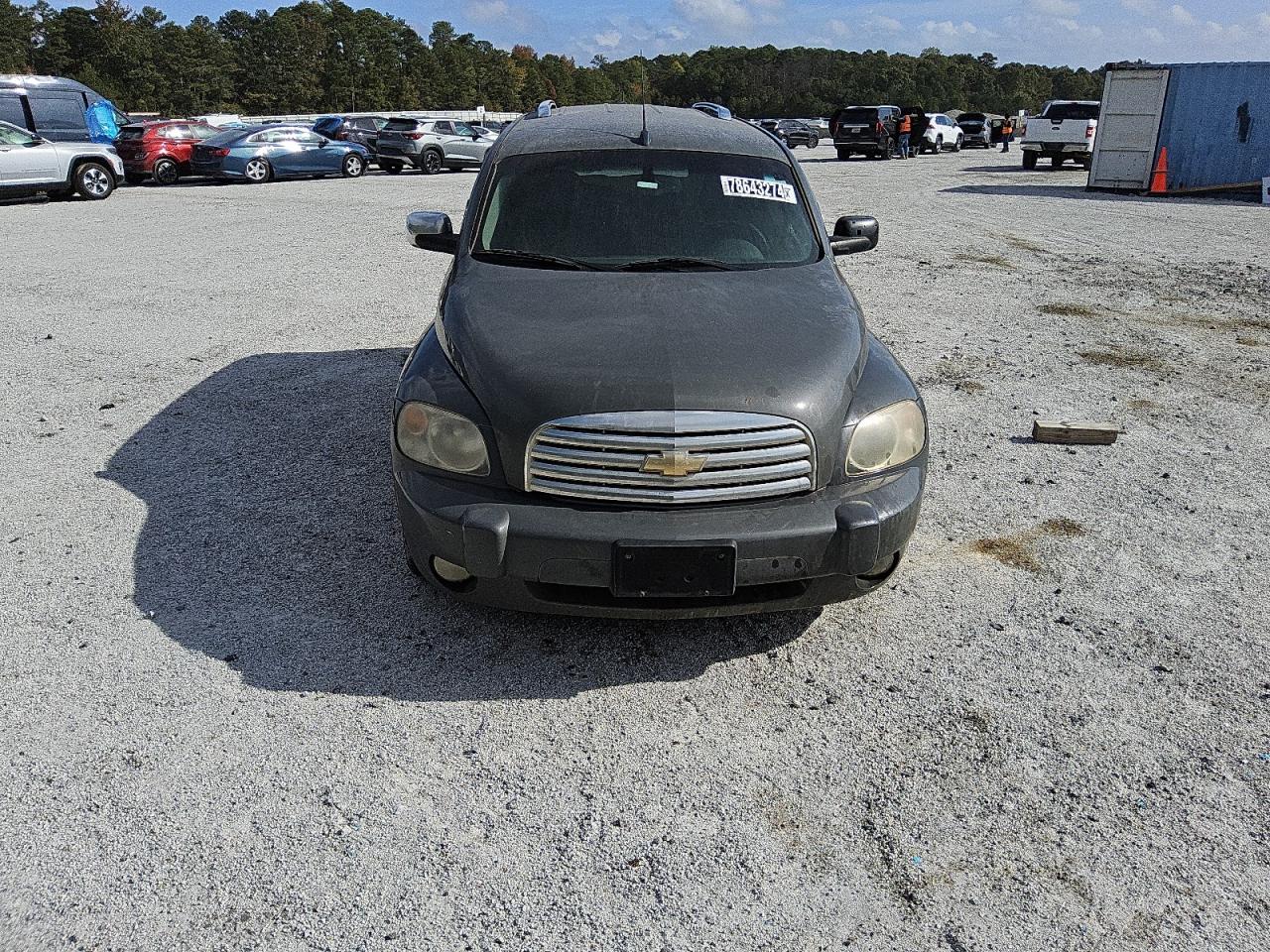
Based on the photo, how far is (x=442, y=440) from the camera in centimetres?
326

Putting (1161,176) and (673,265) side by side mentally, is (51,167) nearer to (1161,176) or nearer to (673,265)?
(673,265)

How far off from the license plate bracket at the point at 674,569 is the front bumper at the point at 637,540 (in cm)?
3

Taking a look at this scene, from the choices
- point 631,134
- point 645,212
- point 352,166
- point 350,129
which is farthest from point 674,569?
point 350,129

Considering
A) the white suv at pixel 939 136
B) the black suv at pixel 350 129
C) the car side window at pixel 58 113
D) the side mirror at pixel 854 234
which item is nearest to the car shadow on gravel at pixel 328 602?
the side mirror at pixel 854 234

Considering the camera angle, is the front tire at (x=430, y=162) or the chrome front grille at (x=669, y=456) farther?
the front tire at (x=430, y=162)

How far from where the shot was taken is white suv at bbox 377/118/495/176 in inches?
1012

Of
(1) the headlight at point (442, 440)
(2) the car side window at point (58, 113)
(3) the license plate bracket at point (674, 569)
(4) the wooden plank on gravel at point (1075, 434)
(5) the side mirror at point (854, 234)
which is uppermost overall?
(2) the car side window at point (58, 113)

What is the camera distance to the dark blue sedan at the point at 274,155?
2169cm

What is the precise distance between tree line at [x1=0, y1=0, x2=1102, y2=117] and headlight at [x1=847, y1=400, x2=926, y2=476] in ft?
111

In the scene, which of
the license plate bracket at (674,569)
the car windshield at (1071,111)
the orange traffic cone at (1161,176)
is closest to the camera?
the license plate bracket at (674,569)

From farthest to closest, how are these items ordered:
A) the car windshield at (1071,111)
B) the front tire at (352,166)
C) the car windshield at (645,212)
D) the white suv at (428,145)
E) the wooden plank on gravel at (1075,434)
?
the car windshield at (1071,111)
the white suv at (428,145)
the front tire at (352,166)
the wooden plank on gravel at (1075,434)
the car windshield at (645,212)

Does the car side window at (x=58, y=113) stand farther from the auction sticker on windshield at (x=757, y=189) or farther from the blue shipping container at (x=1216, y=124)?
the blue shipping container at (x=1216, y=124)

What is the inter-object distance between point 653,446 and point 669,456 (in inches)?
2.4

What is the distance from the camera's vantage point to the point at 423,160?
1021 inches
